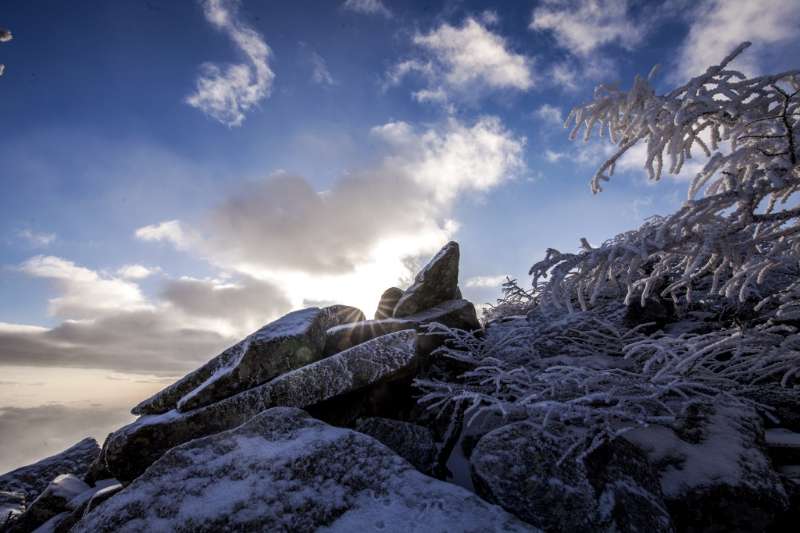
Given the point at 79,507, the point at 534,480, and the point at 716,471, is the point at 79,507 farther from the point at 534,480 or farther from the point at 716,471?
the point at 716,471

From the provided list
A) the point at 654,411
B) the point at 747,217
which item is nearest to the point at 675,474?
the point at 654,411

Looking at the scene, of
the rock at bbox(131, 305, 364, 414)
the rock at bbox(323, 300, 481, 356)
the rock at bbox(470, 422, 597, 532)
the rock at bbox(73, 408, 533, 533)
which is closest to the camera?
the rock at bbox(73, 408, 533, 533)

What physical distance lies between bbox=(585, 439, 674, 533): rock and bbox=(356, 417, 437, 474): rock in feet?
5.37

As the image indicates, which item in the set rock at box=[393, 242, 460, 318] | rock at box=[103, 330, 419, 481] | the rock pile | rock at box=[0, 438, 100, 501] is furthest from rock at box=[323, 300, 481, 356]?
rock at box=[0, 438, 100, 501]

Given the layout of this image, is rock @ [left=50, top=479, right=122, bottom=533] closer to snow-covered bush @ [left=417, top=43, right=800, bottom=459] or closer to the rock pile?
the rock pile

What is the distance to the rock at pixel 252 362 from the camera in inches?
223

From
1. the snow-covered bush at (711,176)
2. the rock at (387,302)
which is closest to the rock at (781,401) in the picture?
the snow-covered bush at (711,176)

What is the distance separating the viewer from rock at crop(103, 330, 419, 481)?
17.0 feet

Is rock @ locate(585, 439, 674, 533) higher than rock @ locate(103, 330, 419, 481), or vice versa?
rock @ locate(103, 330, 419, 481)

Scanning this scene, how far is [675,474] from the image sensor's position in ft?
11.2

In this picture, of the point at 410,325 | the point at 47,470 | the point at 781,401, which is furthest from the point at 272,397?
the point at 47,470

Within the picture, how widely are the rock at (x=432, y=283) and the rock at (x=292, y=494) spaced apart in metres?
4.43

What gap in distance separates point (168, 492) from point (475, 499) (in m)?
2.53

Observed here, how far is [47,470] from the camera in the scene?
9.05m
